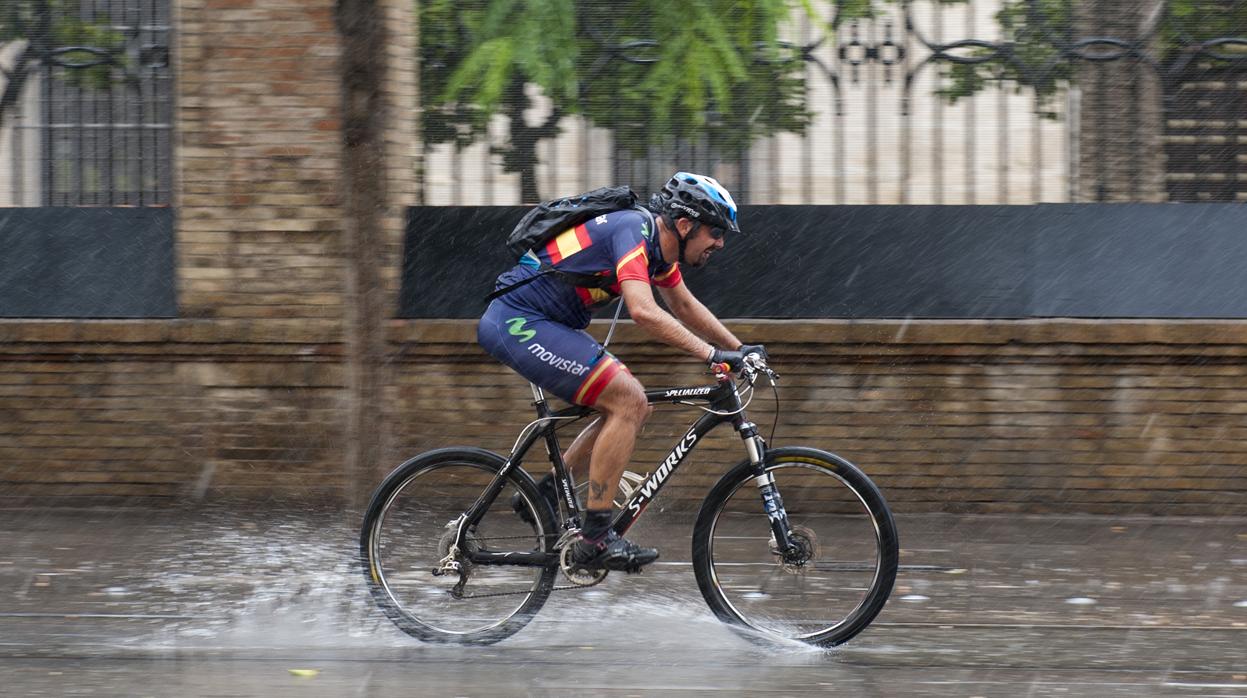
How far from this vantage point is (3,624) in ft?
20.6

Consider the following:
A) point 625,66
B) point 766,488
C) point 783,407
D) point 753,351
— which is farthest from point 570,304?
point 625,66

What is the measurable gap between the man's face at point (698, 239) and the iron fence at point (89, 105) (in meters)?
4.46

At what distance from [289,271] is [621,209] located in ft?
11.9

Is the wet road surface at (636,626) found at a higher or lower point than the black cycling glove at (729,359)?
lower

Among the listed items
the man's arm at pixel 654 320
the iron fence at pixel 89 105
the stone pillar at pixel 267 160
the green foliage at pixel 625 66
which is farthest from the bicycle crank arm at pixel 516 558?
the iron fence at pixel 89 105

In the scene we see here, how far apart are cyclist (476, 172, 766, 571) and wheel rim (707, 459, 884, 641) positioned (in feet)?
1.14

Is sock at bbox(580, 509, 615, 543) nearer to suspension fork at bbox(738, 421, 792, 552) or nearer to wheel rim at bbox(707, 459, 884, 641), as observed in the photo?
wheel rim at bbox(707, 459, 884, 641)

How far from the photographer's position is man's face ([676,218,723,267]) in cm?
584

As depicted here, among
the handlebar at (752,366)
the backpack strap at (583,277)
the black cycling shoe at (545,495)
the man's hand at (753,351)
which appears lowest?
the black cycling shoe at (545,495)

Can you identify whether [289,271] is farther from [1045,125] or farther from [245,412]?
[1045,125]

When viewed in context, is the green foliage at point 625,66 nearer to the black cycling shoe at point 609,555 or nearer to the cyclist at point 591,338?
the cyclist at point 591,338

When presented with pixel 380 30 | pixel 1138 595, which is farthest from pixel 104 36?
pixel 1138 595

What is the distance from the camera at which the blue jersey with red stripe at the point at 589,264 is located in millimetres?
5695

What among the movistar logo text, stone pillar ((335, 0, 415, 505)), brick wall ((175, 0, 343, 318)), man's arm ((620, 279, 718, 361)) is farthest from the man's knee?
brick wall ((175, 0, 343, 318))
